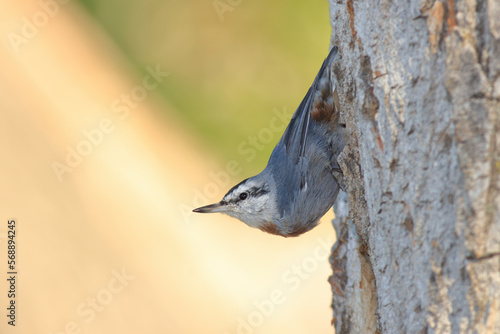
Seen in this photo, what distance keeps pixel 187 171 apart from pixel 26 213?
1.53 meters

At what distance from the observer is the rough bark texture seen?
56.6 inches

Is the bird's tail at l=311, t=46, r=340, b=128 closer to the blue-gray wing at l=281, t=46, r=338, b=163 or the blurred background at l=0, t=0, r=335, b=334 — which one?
the blue-gray wing at l=281, t=46, r=338, b=163

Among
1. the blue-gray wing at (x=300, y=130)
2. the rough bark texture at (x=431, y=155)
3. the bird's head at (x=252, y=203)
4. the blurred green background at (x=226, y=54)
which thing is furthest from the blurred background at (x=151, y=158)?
the rough bark texture at (x=431, y=155)

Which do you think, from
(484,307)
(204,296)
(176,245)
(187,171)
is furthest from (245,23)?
(484,307)

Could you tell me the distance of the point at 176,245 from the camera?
498cm

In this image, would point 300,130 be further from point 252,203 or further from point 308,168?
point 252,203

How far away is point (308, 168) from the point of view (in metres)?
3.10

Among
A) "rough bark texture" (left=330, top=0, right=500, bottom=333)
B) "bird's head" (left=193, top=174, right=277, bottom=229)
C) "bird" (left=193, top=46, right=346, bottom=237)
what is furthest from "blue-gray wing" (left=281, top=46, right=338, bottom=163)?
"rough bark texture" (left=330, top=0, right=500, bottom=333)

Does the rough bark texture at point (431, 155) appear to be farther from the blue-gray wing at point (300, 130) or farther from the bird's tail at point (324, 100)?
the blue-gray wing at point (300, 130)

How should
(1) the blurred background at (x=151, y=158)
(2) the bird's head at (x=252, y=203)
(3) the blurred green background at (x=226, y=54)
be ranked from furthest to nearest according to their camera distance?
(3) the blurred green background at (x=226, y=54) < (1) the blurred background at (x=151, y=158) < (2) the bird's head at (x=252, y=203)

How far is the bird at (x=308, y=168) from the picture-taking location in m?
3.05

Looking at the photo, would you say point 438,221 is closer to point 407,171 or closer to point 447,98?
point 407,171

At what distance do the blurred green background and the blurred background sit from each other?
0.01 meters

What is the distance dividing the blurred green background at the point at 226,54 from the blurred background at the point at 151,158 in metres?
0.01
